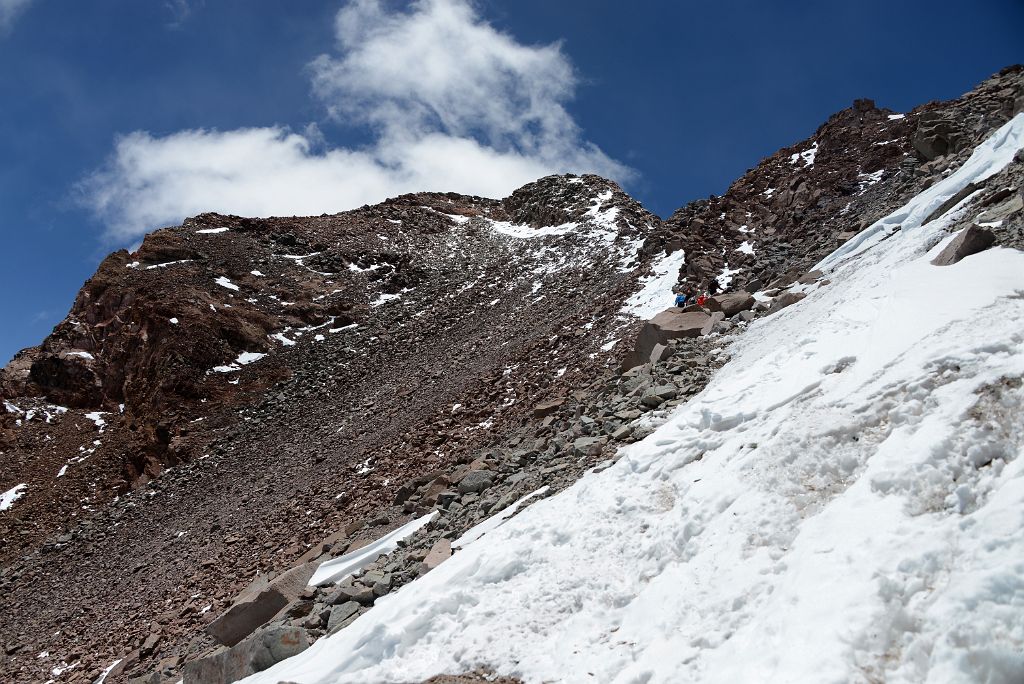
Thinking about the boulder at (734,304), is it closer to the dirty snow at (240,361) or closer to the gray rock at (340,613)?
the gray rock at (340,613)

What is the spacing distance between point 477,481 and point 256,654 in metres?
5.25

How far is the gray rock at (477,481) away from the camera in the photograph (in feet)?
45.2

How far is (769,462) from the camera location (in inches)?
317

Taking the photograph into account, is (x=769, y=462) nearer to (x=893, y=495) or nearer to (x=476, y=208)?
(x=893, y=495)

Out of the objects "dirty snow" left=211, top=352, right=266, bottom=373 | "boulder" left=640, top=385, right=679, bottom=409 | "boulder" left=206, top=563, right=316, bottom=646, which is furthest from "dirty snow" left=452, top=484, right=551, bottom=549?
"dirty snow" left=211, top=352, right=266, bottom=373

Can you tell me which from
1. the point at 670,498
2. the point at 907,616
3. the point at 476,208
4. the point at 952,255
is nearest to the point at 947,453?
the point at 907,616

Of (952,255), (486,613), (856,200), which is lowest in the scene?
(486,613)

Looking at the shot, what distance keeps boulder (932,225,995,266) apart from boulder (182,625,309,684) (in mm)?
12939

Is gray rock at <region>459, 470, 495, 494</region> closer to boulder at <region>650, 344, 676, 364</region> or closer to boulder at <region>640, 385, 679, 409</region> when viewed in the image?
boulder at <region>640, 385, 679, 409</region>

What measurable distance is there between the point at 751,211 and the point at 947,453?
2854cm

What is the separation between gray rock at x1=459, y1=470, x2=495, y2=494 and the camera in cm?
1378

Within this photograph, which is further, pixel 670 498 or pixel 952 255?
pixel 952 255

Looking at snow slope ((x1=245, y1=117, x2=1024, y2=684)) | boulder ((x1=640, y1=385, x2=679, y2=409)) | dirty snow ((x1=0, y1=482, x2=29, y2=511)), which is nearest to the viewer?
snow slope ((x1=245, y1=117, x2=1024, y2=684))

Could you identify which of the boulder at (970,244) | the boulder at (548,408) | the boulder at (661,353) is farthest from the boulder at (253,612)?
the boulder at (970,244)
